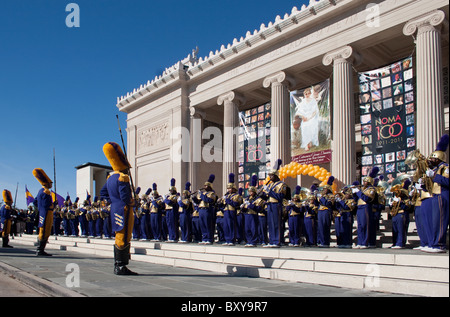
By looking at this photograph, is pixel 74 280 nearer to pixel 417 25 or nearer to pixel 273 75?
pixel 417 25

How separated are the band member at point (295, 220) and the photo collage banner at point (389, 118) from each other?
7456 millimetres

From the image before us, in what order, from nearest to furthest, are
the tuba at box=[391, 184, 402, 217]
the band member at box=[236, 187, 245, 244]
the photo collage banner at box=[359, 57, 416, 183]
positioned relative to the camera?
the tuba at box=[391, 184, 402, 217] → the band member at box=[236, 187, 245, 244] → the photo collage banner at box=[359, 57, 416, 183]

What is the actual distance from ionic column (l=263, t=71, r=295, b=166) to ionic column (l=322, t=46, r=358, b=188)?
298cm

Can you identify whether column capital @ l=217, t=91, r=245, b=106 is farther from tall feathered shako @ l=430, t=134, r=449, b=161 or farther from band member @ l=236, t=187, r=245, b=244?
tall feathered shako @ l=430, t=134, r=449, b=161

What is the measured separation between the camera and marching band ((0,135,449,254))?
25.9ft

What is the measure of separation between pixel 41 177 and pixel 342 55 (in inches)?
540

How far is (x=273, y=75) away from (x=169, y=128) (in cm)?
940

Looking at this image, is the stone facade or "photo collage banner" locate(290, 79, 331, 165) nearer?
the stone facade

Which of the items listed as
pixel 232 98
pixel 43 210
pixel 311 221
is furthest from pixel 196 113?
pixel 311 221

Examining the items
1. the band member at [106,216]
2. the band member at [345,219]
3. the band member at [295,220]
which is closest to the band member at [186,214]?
the band member at [295,220]

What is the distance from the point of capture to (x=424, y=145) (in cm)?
1565

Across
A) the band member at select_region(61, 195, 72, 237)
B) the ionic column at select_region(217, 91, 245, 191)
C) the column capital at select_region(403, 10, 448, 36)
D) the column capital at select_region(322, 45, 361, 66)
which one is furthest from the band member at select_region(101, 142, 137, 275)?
the ionic column at select_region(217, 91, 245, 191)
